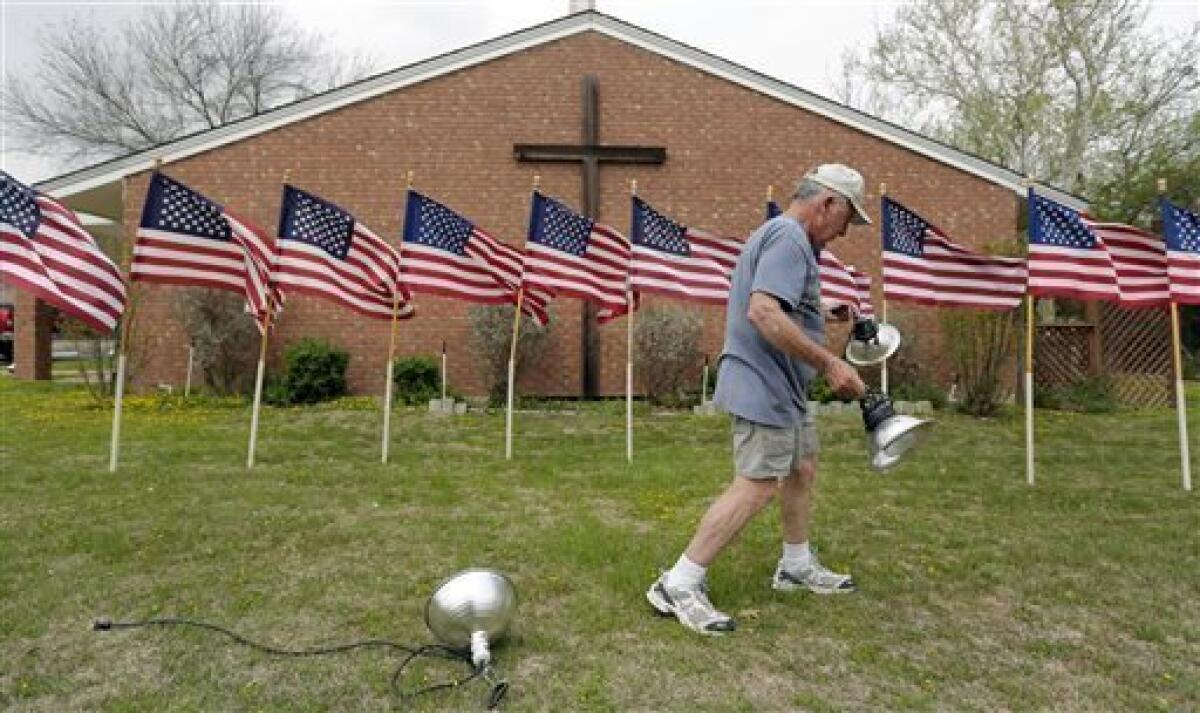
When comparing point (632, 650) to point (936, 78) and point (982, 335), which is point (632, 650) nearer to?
point (982, 335)

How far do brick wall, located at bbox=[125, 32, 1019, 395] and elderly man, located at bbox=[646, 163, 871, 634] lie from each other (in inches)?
375

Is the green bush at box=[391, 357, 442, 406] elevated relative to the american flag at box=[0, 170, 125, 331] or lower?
lower

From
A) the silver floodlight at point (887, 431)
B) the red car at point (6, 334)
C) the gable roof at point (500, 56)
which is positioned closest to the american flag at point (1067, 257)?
the silver floodlight at point (887, 431)

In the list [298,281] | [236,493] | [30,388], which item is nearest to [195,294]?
[30,388]

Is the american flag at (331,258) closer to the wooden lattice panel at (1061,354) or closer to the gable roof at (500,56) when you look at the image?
the gable roof at (500,56)

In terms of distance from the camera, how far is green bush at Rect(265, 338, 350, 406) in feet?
40.7

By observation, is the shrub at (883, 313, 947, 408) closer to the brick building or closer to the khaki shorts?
the brick building

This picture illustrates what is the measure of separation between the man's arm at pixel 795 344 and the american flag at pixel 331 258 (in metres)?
5.10

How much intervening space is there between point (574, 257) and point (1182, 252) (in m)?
5.29

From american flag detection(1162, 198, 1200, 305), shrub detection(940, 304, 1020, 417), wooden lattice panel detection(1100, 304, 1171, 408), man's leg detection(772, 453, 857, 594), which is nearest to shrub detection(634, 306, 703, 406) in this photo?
shrub detection(940, 304, 1020, 417)

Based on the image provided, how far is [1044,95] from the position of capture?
75.4 feet


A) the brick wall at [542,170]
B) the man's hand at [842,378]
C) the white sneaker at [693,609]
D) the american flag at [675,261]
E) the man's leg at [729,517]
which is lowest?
the white sneaker at [693,609]

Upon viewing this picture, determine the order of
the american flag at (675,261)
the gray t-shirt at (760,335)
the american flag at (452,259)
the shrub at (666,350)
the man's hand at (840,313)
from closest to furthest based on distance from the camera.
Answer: the gray t-shirt at (760,335), the man's hand at (840,313), the american flag at (452,259), the american flag at (675,261), the shrub at (666,350)

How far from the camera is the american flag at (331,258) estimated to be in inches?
299
